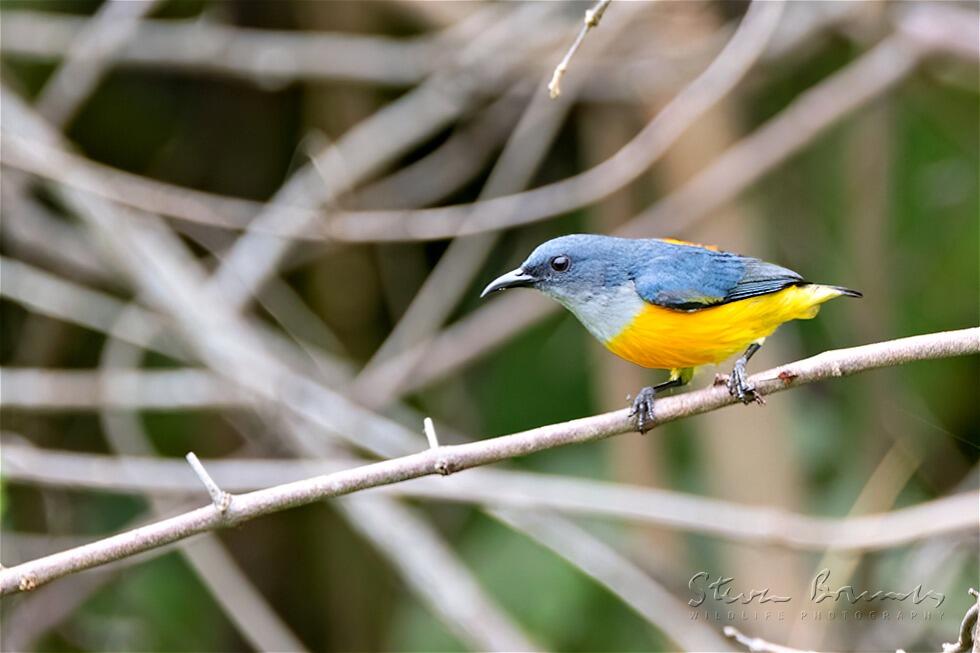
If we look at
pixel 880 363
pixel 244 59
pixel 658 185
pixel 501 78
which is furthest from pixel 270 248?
pixel 880 363

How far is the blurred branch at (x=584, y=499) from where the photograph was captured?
4168 millimetres

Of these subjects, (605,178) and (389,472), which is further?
(605,178)

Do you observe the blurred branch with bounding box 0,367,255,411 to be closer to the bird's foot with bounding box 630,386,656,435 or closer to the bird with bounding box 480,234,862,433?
the bird with bounding box 480,234,862,433

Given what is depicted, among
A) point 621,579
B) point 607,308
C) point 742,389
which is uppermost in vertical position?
point 607,308

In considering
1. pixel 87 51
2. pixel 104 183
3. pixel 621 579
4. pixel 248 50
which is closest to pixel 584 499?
pixel 621 579

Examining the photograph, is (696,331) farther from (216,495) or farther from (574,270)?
(216,495)

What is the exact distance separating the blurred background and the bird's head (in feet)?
3.82

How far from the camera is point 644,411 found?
299cm

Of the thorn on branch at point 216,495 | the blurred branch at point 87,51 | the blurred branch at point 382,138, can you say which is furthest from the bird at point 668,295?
the blurred branch at point 87,51

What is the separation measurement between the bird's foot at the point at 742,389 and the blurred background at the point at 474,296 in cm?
144

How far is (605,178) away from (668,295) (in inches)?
65.6

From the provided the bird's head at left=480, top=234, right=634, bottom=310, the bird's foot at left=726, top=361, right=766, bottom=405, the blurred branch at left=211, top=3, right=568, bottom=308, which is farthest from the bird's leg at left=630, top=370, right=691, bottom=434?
the blurred branch at left=211, top=3, right=568, bottom=308

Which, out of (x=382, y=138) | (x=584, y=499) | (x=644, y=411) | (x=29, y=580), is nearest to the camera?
(x=29, y=580)
